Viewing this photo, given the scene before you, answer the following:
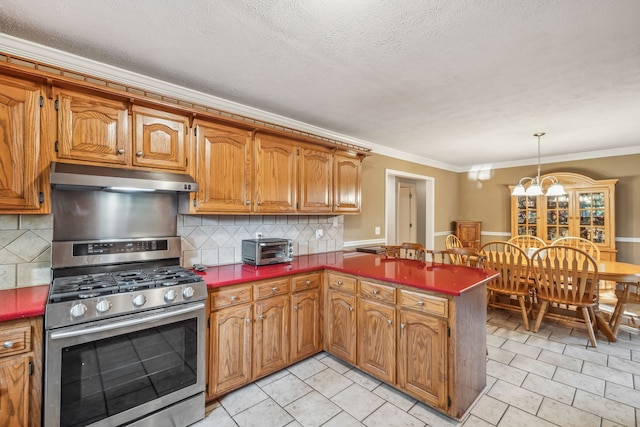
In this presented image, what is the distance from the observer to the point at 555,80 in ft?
7.72

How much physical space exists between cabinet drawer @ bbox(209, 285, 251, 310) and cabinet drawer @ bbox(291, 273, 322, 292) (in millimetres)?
437

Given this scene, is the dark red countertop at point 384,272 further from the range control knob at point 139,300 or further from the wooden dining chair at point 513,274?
the wooden dining chair at point 513,274

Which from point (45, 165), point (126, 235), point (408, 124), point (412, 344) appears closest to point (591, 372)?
point (412, 344)

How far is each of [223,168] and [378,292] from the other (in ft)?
5.36

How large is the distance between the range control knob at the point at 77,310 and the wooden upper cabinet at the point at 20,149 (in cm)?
67

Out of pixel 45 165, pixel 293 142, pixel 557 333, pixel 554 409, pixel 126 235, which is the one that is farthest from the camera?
pixel 557 333

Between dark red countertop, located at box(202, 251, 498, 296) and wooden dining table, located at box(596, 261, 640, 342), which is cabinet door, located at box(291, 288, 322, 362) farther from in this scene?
wooden dining table, located at box(596, 261, 640, 342)

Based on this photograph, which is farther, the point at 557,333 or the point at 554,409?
the point at 557,333

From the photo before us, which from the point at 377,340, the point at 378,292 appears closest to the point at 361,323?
the point at 377,340

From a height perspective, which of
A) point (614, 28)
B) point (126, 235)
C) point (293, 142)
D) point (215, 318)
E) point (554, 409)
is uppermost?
point (614, 28)

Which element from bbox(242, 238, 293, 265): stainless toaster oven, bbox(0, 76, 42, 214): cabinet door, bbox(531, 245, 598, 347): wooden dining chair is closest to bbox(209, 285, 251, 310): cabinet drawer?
bbox(242, 238, 293, 265): stainless toaster oven

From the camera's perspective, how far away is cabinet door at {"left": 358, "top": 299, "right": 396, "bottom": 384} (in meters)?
2.24

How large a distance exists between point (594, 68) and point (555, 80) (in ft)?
0.77

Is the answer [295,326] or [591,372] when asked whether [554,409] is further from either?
[295,326]
